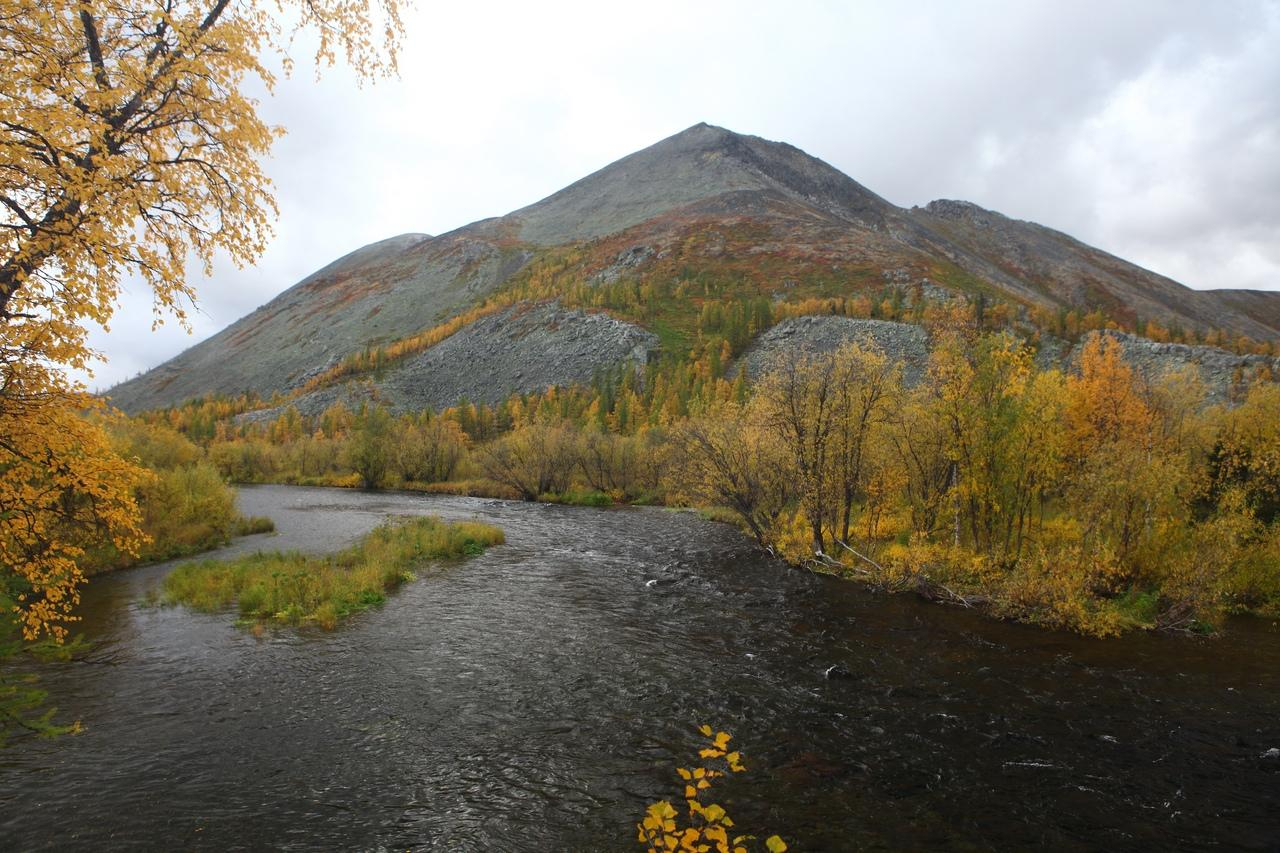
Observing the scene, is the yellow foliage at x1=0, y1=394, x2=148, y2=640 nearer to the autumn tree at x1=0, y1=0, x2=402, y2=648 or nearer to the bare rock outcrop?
the autumn tree at x1=0, y1=0, x2=402, y2=648

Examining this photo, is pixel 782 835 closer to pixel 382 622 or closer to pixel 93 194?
pixel 93 194

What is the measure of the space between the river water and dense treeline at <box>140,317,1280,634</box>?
2382 millimetres

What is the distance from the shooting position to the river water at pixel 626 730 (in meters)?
10.8

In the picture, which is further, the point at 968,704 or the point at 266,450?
the point at 266,450

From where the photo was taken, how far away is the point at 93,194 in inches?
251

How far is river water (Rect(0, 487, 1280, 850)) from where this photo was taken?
1080cm

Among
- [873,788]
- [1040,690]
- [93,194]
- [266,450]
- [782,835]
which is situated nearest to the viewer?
[93,194]

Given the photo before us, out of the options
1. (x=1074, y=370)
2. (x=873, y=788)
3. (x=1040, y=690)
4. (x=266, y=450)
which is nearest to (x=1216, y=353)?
(x=1074, y=370)

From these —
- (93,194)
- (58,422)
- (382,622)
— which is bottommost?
(382,622)

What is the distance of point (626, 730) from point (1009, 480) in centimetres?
2184

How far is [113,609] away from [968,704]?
2983 centimetres

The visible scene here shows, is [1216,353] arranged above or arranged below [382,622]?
above

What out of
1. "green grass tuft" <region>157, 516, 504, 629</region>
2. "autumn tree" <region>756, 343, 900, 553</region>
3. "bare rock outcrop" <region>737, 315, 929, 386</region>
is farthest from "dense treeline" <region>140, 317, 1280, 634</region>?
"bare rock outcrop" <region>737, 315, 929, 386</region>

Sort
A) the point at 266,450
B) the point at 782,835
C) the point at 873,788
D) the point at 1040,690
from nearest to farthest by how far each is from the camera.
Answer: the point at 782,835
the point at 873,788
the point at 1040,690
the point at 266,450
